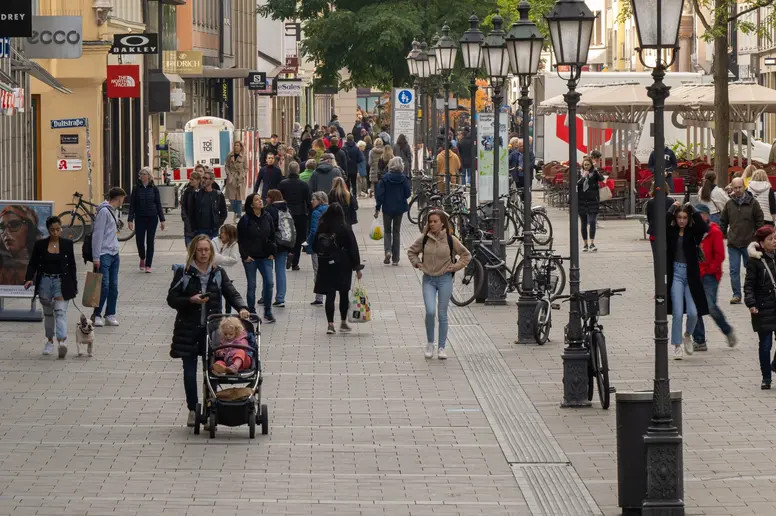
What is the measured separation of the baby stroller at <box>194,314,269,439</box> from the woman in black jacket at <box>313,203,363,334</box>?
21.2 feet

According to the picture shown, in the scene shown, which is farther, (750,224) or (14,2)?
(750,224)

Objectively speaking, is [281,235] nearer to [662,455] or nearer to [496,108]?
[496,108]

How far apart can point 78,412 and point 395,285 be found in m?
11.6

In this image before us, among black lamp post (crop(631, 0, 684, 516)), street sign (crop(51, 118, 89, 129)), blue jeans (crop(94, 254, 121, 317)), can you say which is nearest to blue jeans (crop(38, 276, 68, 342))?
blue jeans (crop(94, 254, 121, 317))

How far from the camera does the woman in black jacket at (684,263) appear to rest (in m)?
17.1

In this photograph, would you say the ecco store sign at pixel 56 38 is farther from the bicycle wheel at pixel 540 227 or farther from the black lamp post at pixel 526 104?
the black lamp post at pixel 526 104

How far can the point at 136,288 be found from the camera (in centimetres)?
2505

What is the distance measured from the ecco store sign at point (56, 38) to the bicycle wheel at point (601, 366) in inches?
655

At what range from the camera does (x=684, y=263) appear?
682 inches

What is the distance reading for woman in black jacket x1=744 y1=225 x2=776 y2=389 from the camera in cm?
1538

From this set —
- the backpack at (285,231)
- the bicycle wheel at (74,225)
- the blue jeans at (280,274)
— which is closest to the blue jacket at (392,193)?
the blue jeans at (280,274)

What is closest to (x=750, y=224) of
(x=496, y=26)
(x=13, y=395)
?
(x=496, y=26)

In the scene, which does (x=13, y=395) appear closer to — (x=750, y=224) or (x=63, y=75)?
(x=750, y=224)

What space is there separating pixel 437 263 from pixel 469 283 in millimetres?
6117
